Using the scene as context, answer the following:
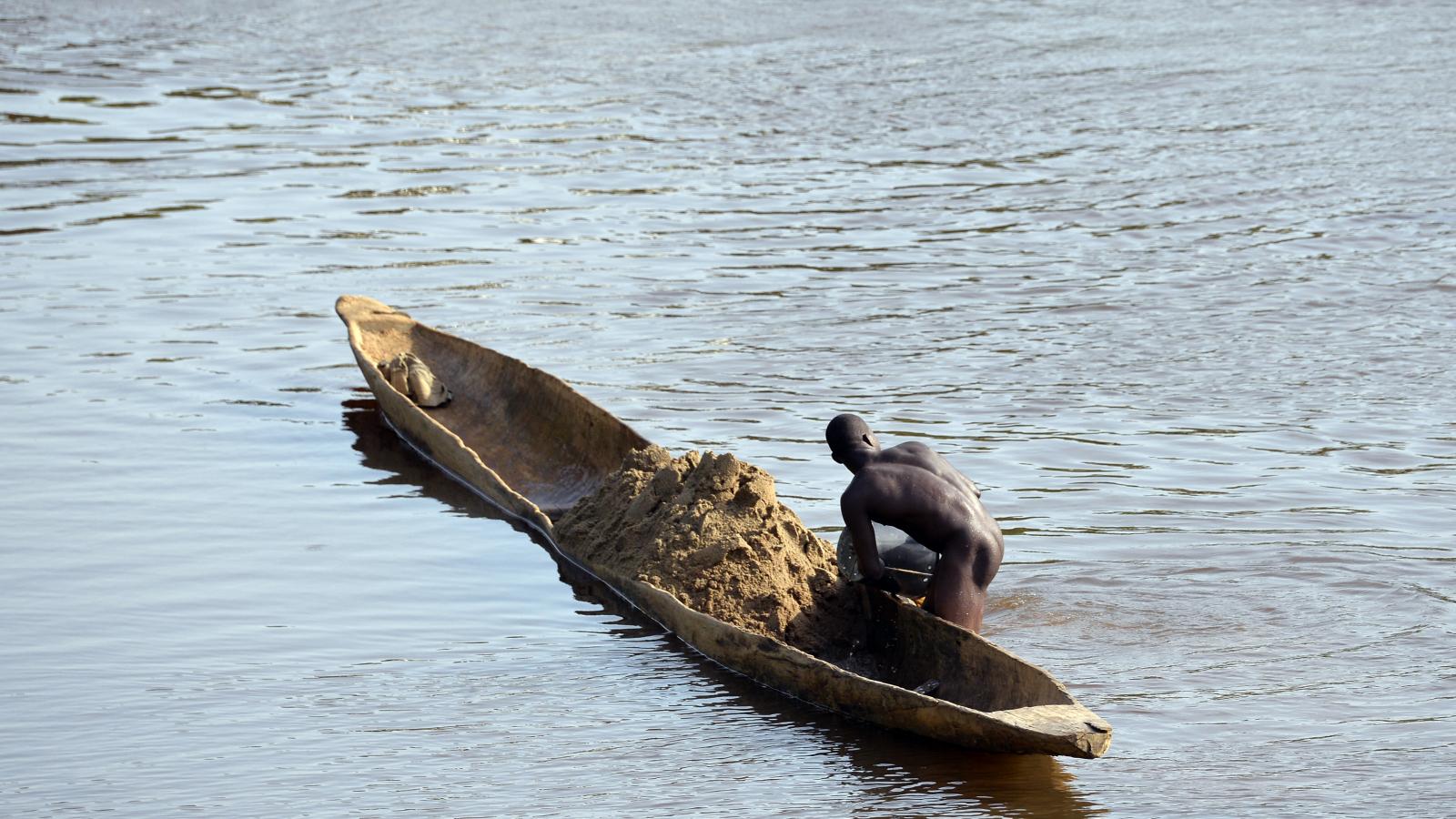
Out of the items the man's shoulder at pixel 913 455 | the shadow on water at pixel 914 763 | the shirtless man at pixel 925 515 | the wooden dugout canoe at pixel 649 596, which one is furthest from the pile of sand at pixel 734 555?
the man's shoulder at pixel 913 455

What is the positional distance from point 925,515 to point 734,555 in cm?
100

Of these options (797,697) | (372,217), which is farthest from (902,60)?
(797,697)

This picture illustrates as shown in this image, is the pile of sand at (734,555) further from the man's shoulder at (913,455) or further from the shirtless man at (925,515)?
the man's shoulder at (913,455)

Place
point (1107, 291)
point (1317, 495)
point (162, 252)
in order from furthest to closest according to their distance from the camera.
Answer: point (162, 252) < point (1107, 291) < point (1317, 495)

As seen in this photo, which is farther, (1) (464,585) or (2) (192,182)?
(2) (192,182)

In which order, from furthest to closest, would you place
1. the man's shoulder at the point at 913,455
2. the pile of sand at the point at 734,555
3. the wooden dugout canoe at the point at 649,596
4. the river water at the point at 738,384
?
the pile of sand at the point at 734,555 < the man's shoulder at the point at 913,455 < the river water at the point at 738,384 < the wooden dugout canoe at the point at 649,596

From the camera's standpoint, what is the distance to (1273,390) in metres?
10.9

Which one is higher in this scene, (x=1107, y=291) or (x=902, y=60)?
(x=902, y=60)

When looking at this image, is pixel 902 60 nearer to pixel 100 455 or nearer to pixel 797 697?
pixel 100 455

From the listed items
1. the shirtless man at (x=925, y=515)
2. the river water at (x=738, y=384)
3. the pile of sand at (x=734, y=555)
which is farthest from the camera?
the pile of sand at (x=734, y=555)

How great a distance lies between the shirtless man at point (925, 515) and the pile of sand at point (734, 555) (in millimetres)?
407

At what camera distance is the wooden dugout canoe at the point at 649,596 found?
19.9 feet

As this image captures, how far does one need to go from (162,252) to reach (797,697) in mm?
10271

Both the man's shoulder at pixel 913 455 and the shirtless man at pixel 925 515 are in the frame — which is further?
the man's shoulder at pixel 913 455
